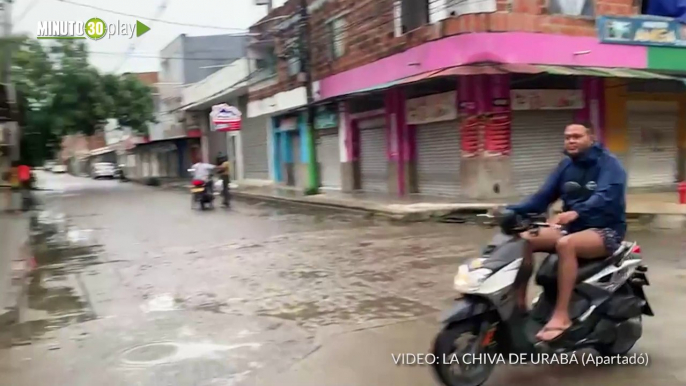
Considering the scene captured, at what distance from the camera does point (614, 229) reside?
4586 millimetres

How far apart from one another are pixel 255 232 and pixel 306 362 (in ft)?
29.1

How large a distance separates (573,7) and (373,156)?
7.80 metres

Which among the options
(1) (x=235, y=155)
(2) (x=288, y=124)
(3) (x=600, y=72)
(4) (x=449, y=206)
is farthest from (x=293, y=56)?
(4) (x=449, y=206)

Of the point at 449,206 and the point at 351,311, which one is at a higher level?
the point at 449,206

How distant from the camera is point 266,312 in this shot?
22.2 ft

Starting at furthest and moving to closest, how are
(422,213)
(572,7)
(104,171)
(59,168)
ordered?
(59,168) < (104,171) < (572,7) < (422,213)

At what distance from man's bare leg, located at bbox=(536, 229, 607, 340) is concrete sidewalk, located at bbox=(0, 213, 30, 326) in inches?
206

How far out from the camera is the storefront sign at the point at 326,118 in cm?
2470

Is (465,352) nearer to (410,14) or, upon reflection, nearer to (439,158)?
(439,158)

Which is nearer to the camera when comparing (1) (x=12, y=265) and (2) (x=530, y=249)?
(2) (x=530, y=249)

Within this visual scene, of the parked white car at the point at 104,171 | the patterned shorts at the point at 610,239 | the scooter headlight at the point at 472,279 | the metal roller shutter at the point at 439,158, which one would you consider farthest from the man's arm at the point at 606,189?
the parked white car at the point at 104,171

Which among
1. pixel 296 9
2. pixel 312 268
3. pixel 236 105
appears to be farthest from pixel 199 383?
pixel 236 105

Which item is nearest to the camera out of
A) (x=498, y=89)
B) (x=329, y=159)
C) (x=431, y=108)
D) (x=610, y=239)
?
(x=610, y=239)

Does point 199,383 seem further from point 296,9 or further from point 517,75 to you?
point 296,9
